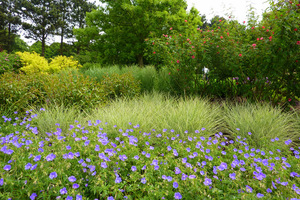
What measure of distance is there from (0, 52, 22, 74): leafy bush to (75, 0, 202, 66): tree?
13.0 feet

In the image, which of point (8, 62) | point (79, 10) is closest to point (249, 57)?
point (8, 62)

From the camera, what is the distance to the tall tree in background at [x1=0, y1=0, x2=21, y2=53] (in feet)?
78.1

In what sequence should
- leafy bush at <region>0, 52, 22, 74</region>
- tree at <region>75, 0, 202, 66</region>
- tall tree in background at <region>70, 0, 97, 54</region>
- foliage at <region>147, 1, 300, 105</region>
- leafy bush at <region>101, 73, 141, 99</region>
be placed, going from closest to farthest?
foliage at <region>147, 1, 300, 105</region> → leafy bush at <region>101, 73, 141, 99</region> → leafy bush at <region>0, 52, 22, 74</region> → tree at <region>75, 0, 202, 66</region> → tall tree in background at <region>70, 0, 97, 54</region>

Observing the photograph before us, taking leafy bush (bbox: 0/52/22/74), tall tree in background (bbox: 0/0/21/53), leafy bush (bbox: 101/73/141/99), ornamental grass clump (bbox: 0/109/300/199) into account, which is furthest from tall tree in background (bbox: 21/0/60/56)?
ornamental grass clump (bbox: 0/109/300/199)

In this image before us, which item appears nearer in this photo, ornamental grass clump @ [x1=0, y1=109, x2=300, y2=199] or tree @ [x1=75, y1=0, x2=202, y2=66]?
ornamental grass clump @ [x1=0, y1=109, x2=300, y2=199]

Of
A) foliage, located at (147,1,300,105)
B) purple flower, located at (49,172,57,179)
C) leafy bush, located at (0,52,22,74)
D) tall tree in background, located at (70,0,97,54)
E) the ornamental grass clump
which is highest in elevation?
tall tree in background, located at (70,0,97,54)

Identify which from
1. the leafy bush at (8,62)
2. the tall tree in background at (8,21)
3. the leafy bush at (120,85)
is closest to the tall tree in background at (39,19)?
the tall tree in background at (8,21)

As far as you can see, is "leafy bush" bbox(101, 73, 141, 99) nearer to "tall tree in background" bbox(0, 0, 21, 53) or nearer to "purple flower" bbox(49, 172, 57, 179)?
"purple flower" bbox(49, 172, 57, 179)

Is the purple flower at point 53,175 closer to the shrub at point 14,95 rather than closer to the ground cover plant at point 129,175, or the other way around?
the ground cover plant at point 129,175

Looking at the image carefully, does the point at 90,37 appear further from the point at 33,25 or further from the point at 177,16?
the point at 33,25

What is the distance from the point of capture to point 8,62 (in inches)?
403

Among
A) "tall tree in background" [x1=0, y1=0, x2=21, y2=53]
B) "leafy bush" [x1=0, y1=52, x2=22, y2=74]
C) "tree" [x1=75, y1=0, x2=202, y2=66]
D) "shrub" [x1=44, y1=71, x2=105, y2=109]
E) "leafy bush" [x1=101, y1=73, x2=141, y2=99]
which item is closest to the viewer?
"shrub" [x1=44, y1=71, x2=105, y2=109]

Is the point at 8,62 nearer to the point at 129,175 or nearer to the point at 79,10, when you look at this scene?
the point at 129,175

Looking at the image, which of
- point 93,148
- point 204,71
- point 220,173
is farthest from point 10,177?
point 204,71
